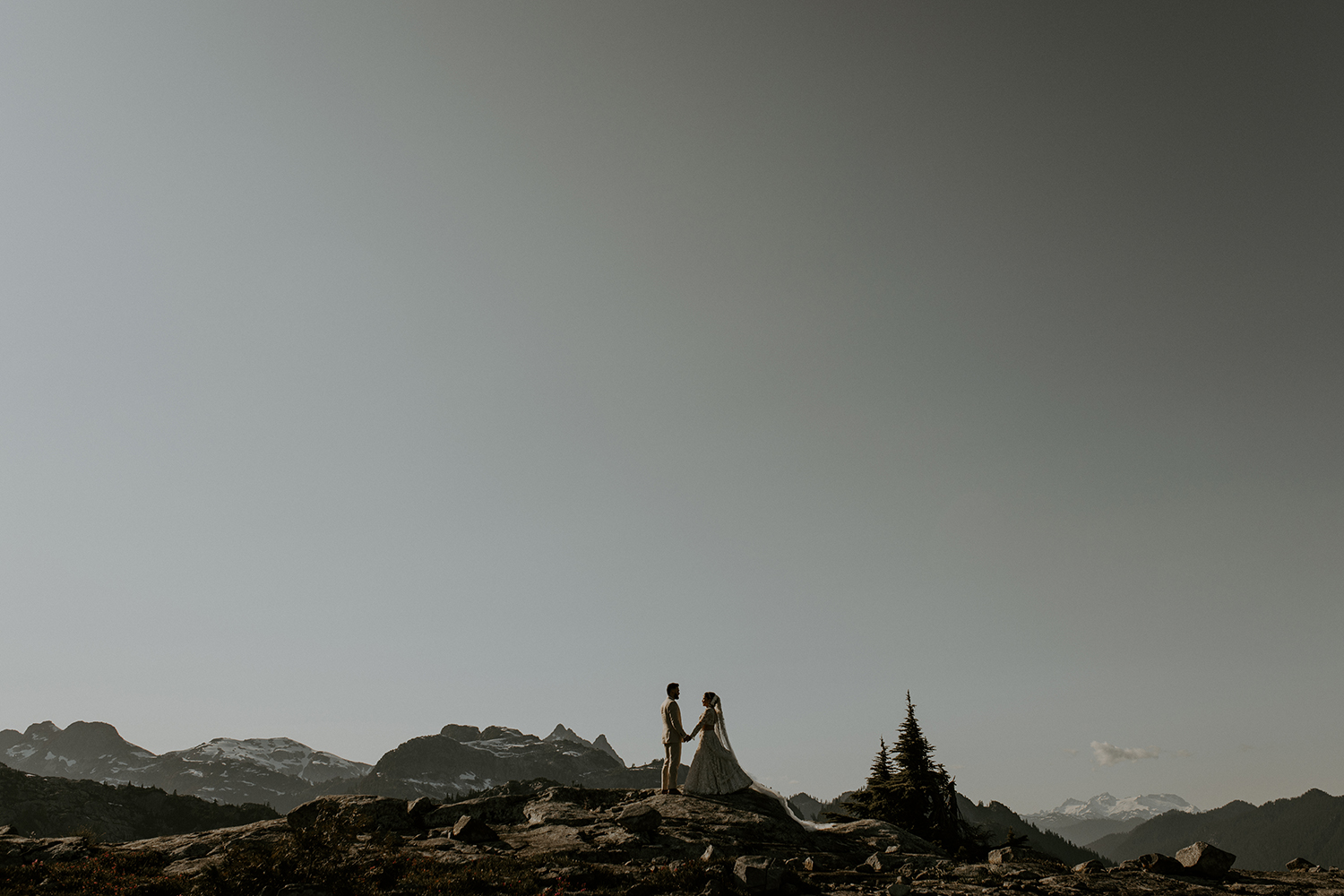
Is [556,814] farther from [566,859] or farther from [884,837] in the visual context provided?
[884,837]

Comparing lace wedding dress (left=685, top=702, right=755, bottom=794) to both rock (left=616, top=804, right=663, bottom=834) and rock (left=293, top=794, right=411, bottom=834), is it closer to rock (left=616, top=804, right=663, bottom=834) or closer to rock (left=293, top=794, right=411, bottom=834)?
rock (left=616, top=804, right=663, bottom=834)

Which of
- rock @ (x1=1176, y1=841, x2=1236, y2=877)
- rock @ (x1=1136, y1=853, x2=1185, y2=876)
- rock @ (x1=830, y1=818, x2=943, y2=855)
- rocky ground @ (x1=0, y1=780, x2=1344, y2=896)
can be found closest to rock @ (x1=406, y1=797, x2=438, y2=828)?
rocky ground @ (x1=0, y1=780, x2=1344, y2=896)

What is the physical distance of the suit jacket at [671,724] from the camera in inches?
1006

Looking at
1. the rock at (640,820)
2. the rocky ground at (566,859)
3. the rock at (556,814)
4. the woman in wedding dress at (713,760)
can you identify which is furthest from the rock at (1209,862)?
the rock at (556,814)

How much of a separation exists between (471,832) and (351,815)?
4.53 m

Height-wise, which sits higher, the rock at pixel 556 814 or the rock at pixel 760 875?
the rock at pixel 556 814

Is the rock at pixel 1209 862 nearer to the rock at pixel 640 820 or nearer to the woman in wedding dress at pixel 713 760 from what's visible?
the woman in wedding dress at pixel 713 760

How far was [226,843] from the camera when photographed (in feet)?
68.0

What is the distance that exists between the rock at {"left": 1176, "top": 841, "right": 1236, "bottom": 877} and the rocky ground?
0.16ft

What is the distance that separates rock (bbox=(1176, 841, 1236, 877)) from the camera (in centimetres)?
1858

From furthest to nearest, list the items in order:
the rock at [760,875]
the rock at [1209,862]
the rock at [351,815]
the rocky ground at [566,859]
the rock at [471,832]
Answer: the rock at [351,815], the rock at [471,832], the rock at [1209,862], the rocky ground at [566,859], the rock at [760,875]

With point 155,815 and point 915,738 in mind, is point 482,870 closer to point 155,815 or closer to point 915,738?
point 915,738

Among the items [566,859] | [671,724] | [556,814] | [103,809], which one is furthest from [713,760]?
[103,809]

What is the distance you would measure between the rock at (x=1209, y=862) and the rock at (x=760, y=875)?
39.2 feet
